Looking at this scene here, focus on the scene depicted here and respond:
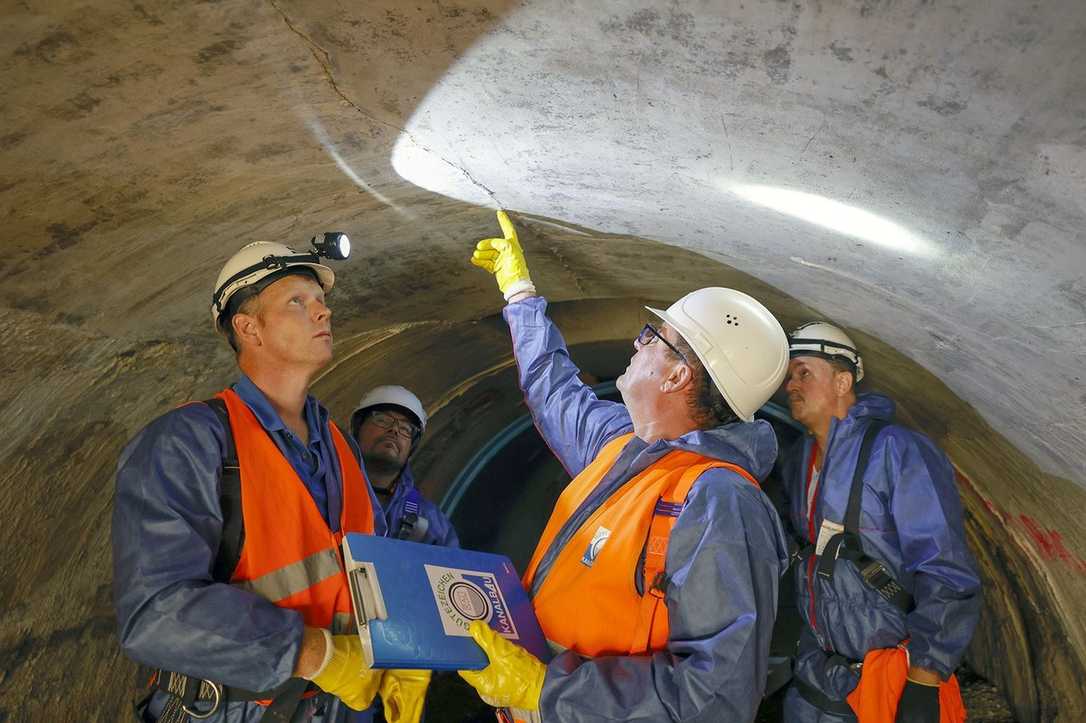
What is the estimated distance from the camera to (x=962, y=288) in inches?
90.8

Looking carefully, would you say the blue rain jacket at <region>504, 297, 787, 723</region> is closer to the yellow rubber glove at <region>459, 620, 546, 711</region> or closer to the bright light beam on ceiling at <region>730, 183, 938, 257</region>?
the yellow rubber glove at <region>459, 620, 546, 711</region>

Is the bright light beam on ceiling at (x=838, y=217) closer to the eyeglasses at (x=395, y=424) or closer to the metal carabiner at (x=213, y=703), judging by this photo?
the metal carabiner at (x=213, y=703)

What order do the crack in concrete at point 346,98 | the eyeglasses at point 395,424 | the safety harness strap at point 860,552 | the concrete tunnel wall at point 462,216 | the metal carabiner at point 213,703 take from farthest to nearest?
the eyeglasses at point 395,424
the safety harness strap at point 860,552
the metal carabiner at point 213,703
the crack in concrete at point 346,98
the concrete tunnel wall at point 462,216

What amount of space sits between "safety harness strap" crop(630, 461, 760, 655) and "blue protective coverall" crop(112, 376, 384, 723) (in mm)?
899

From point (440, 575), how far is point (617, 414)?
46.7 inches

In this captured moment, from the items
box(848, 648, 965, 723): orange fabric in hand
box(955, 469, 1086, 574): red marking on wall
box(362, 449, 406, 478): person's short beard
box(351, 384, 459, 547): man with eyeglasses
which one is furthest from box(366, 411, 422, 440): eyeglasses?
box(955, 469, 1086, 574): red marking on wall

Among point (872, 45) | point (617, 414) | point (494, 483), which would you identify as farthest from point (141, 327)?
point (494, 483)

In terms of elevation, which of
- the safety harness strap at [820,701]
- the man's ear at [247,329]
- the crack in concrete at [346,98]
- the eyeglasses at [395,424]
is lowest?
the eyeglasses at [395,424]

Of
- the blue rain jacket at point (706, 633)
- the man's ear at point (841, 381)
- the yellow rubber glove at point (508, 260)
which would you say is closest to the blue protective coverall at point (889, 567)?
the man's ear at point (841, 381)

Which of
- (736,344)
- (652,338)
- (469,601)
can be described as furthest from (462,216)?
(469,601)

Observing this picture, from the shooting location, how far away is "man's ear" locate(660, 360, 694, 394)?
2.79 meters

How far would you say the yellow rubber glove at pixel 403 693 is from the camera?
231cm

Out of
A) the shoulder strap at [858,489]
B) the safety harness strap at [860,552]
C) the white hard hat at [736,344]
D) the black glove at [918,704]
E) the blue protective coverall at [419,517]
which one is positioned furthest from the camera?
the blue protective coverall at [419,517]

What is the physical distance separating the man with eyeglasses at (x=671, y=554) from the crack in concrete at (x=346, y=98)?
838mm
